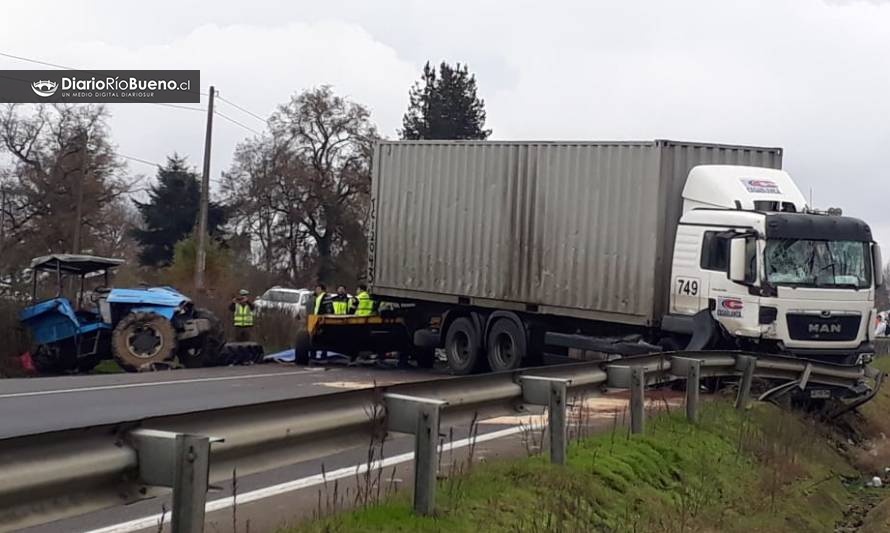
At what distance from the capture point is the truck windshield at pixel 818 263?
15633 millimetres

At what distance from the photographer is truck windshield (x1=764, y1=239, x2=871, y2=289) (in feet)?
51.3

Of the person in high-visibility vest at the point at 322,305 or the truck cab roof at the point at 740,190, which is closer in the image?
the truck cab roof at the point at 740,190

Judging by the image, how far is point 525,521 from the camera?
6648mm

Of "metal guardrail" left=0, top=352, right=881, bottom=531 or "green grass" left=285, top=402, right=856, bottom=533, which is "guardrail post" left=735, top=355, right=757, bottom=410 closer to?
"green grass" left=285, top=402, right=856, bottom=533

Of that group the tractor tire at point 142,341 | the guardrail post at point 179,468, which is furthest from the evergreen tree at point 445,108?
the guardrail post at point 179,468

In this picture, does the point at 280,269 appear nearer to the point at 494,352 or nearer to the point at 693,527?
the point at 494,352

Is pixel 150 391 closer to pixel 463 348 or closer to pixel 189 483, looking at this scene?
pixel 463 348

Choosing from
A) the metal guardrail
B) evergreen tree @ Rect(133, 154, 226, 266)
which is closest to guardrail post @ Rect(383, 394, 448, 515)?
the metal guardrail

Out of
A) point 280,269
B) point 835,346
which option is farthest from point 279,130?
point 835,346

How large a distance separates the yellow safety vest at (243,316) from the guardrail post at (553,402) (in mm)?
19468

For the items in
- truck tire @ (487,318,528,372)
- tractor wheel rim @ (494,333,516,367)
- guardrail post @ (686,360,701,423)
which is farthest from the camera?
tractor wheel rim @ (494,333,516,367)

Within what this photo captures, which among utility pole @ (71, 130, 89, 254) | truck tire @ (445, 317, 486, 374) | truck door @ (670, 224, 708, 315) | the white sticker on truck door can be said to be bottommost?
truck tire @ (445, 317, 486, 374)

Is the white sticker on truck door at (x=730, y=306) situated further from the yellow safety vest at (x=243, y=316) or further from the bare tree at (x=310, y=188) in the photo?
the bare tree at (x=310, y=188)

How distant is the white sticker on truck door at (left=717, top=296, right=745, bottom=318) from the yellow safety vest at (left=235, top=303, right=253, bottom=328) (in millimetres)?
13688
